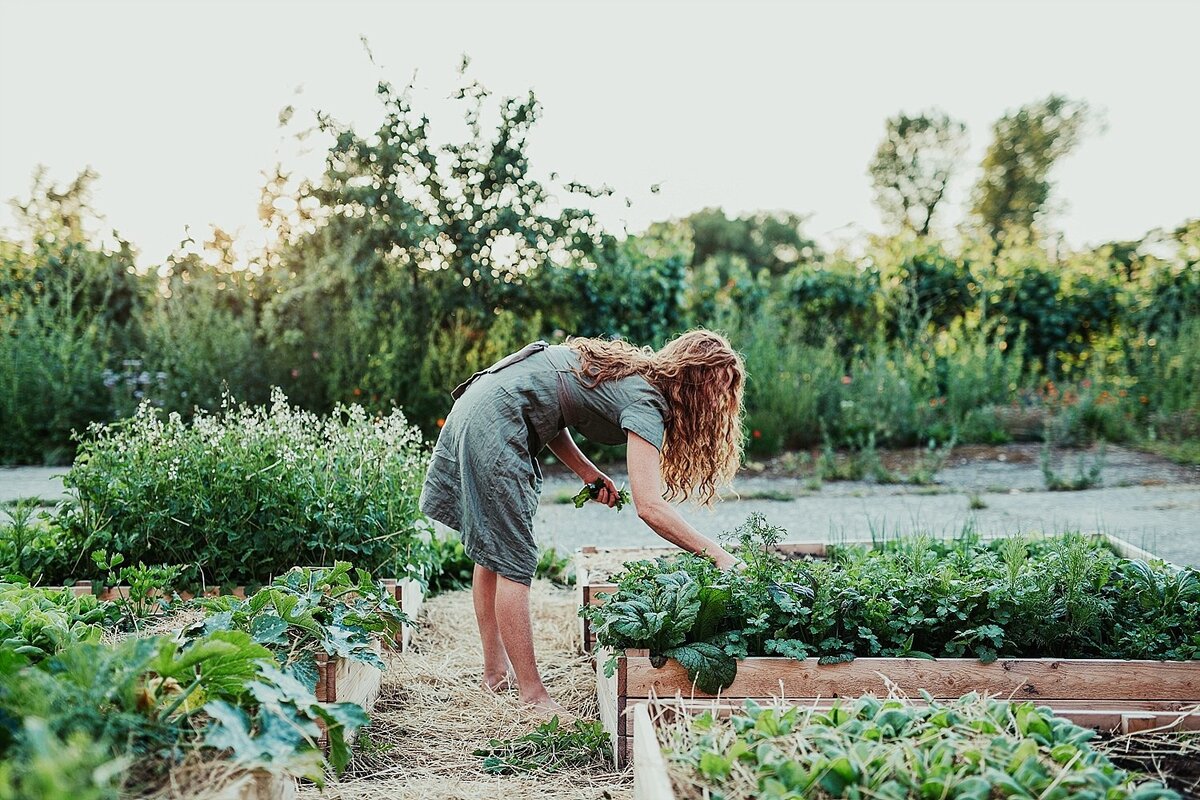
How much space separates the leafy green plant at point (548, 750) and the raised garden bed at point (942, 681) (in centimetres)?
18

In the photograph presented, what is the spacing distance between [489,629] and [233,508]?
1030 mm

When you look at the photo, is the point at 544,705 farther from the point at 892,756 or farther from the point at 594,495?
the point at 892,756

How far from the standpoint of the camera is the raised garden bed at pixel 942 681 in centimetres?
261

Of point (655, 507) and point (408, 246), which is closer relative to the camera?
point (655, 507)

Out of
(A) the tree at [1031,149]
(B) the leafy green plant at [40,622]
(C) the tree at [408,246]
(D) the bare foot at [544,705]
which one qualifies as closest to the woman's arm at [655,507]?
(D) the bare foot at [544,705]

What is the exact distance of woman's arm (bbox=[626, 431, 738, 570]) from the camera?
2.94 metres

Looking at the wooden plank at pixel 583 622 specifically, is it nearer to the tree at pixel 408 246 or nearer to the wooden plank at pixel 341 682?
the wooden plank at pixel 341 682

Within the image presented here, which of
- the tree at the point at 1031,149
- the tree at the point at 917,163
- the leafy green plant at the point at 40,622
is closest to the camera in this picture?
the leafy green plant at the point at 40,622

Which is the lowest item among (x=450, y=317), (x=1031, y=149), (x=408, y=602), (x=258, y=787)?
(x=408, y=602)

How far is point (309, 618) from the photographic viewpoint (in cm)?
248

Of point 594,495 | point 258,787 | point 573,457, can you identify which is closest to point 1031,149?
point 573,457

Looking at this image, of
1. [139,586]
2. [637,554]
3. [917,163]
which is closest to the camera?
[139,586]

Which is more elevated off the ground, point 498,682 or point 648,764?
point 648,764

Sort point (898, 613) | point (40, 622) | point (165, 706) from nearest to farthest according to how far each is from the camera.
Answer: point (165, 706) → point (40, 622) → point (898, 613)
